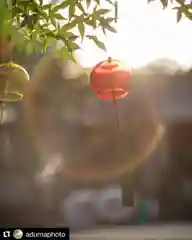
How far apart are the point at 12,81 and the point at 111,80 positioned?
0.93ft

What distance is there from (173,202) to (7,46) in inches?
25.3

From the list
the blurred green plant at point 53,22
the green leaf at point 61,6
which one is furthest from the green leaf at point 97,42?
the green leaf at point 61,6

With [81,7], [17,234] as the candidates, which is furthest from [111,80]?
[17,234]

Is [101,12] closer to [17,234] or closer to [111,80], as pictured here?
[111,80]

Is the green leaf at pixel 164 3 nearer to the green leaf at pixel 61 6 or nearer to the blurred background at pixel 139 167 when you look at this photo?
the blurred background at pixel 139 167

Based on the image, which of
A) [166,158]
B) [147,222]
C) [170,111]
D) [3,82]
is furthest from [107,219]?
[3,82]

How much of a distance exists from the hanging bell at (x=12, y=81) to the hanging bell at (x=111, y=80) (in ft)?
0.65

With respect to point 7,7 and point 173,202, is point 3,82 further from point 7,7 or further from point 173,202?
point 173,202

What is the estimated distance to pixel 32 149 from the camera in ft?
5.09

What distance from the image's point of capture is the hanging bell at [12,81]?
1556 millimetres

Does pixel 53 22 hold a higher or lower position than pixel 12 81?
higher

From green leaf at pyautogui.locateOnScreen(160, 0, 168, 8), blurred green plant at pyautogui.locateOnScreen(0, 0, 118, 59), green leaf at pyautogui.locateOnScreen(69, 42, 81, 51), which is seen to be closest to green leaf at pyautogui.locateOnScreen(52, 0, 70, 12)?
blurred green plant at pyautogui.locateOnScreen(0, 0, 118, 59)

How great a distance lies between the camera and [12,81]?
5.14 feet

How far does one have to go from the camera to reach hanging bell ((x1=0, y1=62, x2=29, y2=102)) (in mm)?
1556
